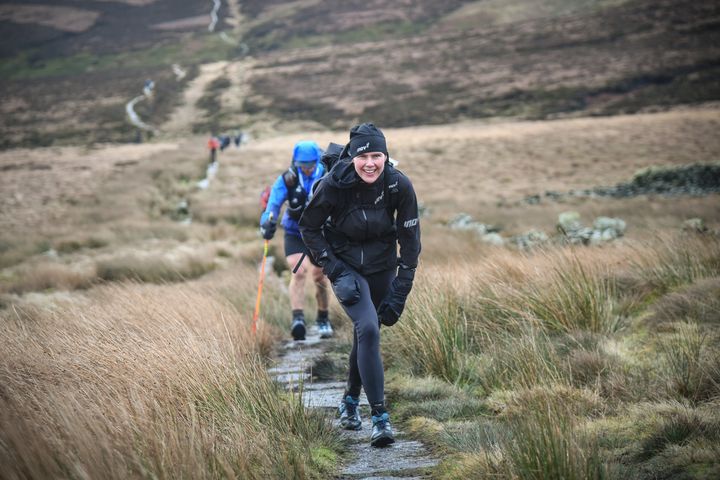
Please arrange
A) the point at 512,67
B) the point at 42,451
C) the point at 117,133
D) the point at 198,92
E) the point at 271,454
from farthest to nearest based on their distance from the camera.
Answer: the point at 198,92 → the point at 512,67 → the point at 117,133 → the point at 271,454 → the point at 42,451

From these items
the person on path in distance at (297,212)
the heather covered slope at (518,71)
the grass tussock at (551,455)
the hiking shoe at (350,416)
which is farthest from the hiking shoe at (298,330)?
the heather covered slope at (518,71)

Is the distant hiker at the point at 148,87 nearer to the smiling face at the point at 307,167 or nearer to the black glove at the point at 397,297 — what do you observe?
the smiling face at the point at 307,167

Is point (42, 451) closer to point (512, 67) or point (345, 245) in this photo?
point (345, 245)

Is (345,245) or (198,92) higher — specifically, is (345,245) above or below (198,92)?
above

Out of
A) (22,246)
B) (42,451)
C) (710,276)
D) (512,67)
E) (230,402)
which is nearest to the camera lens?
(42,451)

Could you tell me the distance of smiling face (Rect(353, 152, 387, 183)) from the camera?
3975 mm

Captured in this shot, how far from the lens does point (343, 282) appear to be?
4.09 metres

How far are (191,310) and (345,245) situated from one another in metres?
2.33

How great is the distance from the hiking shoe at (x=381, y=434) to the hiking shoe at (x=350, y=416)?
0.40m

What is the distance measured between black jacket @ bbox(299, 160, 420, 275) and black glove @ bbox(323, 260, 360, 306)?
7 centimetres

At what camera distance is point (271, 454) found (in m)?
3.16

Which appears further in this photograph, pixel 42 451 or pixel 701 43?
pixel 701 43

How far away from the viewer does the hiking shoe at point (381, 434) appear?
12.8ft

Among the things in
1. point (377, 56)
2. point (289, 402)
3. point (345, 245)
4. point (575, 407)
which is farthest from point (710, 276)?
point (377, 56)
